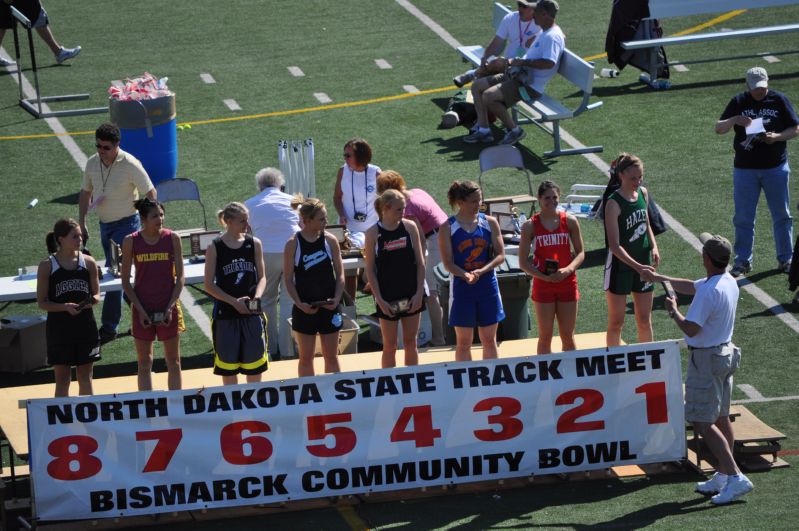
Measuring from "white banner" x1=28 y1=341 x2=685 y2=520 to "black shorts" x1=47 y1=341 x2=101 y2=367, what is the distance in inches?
51.6

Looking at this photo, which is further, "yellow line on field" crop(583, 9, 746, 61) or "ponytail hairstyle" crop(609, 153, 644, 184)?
"yellow line on field" crop(583, 9, 746, 61)

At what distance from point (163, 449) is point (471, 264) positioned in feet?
9.55

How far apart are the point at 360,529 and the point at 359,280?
5.26m

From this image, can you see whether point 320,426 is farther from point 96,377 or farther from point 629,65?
point 629,65

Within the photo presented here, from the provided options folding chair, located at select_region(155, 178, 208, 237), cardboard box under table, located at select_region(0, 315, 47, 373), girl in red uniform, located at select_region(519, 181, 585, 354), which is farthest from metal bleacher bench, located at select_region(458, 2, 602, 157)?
cardboard box under table, located at select_region(0, 315, 47, 373)

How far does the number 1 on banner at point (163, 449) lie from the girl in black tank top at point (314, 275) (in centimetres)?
155

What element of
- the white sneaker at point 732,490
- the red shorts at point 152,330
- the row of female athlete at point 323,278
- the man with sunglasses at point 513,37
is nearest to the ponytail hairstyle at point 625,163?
the row of female athlete at point 323,278

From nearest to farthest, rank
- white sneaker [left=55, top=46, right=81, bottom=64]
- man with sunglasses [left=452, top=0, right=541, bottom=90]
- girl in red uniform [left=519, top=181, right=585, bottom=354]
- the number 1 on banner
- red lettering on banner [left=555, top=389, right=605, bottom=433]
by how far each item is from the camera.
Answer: the number 1 on banner < red lettering on banner [left=555, top=389, right=605, bottom=433] < girl in red uniform [left=519, top=181, right=585, bottom=354] < man with sunglasses [left=452, top=0, right=541, bottom=90] < white sneaker [left=55, top=46, right=81, bottom=64]

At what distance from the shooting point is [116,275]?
41.9ft

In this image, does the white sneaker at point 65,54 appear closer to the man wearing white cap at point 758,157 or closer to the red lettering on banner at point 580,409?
the man wearing white cap at point 758,157

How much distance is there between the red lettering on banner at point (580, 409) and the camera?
1020cm

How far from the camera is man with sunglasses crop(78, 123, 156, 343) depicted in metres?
12.9

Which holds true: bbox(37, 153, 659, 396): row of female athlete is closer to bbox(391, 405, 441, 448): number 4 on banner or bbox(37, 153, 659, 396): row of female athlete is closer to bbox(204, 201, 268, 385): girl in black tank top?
bbox(204, 201, 268, 385): girl in black tank top

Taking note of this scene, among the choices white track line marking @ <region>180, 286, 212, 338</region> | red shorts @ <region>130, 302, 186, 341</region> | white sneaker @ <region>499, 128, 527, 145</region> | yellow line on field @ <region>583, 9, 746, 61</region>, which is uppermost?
red shorts @ <region>130, 302, 186, 341</region>
